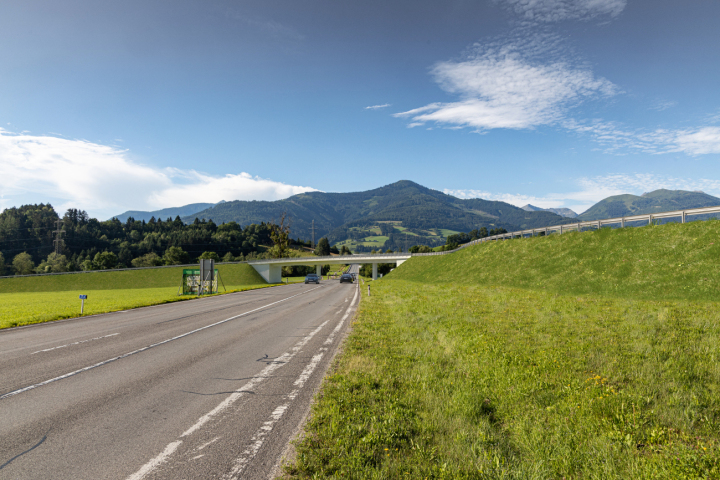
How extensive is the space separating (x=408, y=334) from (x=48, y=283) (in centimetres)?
8724

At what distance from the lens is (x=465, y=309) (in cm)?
1561

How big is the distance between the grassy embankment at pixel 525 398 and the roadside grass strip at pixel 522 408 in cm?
2

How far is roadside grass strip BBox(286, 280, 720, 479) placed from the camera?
3.66m

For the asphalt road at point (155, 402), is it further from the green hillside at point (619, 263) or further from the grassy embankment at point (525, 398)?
the green hillside at point (619, 263)

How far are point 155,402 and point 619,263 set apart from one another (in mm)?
27180

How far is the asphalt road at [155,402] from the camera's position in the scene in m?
4.05

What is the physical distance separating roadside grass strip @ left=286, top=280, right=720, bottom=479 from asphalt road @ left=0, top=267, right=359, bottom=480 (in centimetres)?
78

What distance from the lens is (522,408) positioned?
5000 millimetres

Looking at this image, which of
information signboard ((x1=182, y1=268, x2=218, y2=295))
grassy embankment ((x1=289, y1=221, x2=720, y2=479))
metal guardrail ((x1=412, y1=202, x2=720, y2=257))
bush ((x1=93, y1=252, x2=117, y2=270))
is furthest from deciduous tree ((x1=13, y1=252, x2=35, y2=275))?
metal guardrail ((x1=412, y1=202, x2=720, y2=257))

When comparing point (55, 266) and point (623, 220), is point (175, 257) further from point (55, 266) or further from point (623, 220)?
point (623, 220)

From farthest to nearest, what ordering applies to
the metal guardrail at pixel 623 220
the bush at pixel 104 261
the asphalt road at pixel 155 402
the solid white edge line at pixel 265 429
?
1. the bush at pixel 104 261
2. the metal guardrail at pixel 623 220
3. the asphalt road at pixel 155 402
4. the solid white edge line at pixel 265 429

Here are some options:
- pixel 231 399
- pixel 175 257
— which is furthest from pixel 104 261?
pixel 231 399

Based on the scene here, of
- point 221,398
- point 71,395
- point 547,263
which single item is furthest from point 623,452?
point 547,263

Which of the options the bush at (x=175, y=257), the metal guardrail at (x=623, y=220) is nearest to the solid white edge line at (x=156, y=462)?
the metal guardrail at (x=623, y=220)
